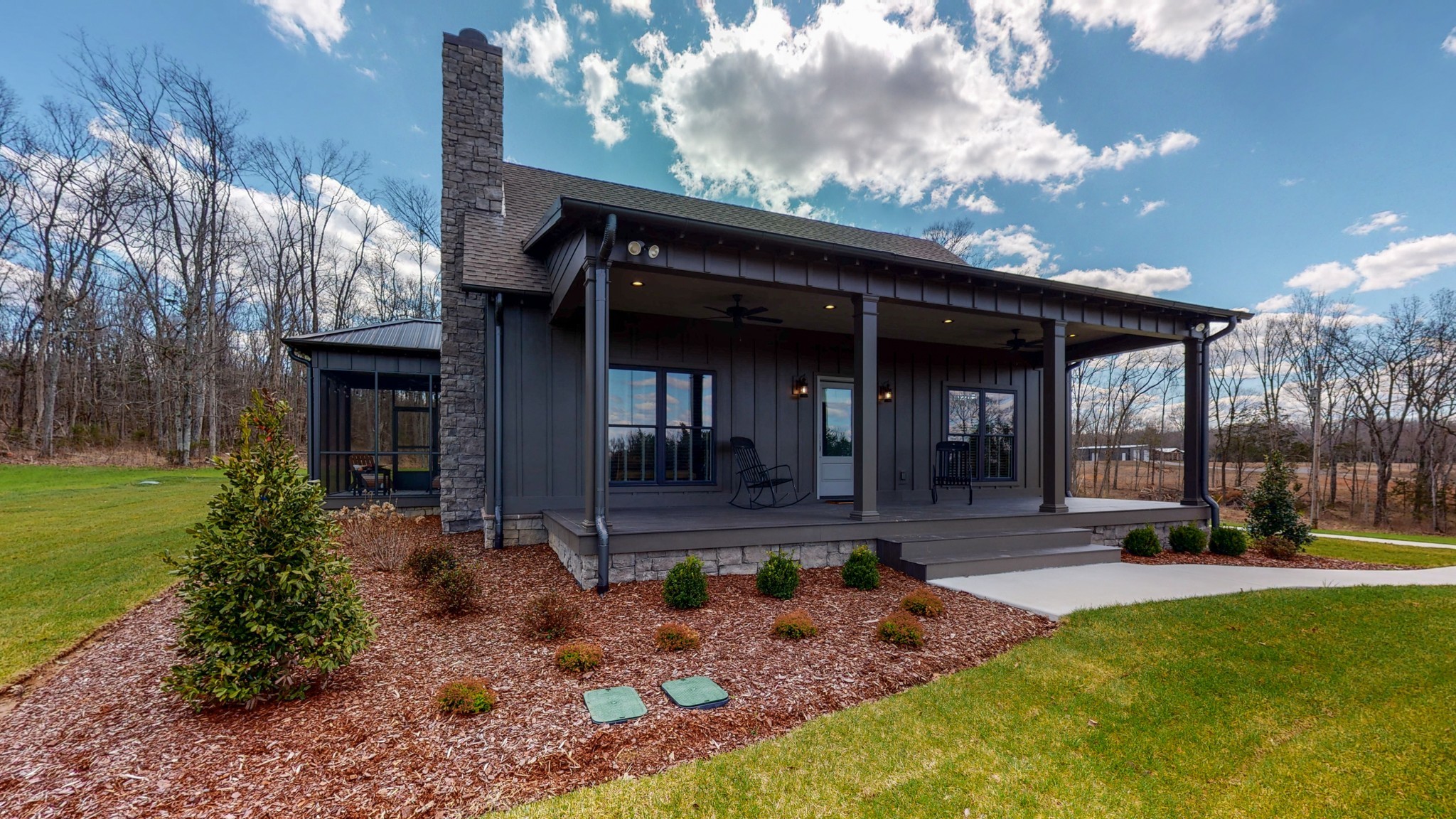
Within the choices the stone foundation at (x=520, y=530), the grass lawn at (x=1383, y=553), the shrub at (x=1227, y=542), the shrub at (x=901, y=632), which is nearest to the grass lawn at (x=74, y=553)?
the stone foundation at (x=520, y=530)

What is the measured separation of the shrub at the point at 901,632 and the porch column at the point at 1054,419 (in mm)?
3904

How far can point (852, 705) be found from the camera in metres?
2.70

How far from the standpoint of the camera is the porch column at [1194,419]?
7289 millimetres

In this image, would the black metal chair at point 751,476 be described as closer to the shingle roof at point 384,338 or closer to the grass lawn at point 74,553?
the shingle roof at point 384,338

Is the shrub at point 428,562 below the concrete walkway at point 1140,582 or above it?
above

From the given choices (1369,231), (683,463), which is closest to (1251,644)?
(683,463)

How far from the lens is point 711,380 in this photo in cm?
696

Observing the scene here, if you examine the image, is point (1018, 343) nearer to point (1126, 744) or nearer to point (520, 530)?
point (1126, 744)

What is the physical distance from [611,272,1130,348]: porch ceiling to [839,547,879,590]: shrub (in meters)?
2.58

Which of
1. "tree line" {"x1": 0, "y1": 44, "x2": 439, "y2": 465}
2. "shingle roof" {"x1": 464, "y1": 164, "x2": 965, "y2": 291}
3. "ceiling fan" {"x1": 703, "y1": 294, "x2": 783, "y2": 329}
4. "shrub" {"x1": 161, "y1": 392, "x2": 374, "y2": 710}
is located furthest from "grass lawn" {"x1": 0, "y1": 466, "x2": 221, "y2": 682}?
"tree line" {"x1": 0, "y1": 44, "x2": 439, "y2": 465}

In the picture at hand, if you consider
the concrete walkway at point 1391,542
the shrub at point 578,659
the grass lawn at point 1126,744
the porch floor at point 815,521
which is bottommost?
the concrete walkway at point 1391,542

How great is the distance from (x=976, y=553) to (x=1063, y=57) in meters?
10.2

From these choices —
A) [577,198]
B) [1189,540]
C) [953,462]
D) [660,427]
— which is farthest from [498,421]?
[1189,540]

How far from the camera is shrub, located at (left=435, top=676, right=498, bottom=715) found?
2.50 m
